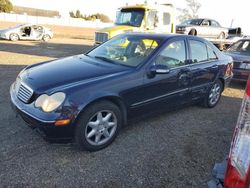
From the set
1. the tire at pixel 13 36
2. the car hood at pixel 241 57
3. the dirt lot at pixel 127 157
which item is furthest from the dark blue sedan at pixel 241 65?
the tire at pixel 13 36

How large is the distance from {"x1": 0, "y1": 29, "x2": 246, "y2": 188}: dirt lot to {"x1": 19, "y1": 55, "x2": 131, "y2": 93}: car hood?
89 cm

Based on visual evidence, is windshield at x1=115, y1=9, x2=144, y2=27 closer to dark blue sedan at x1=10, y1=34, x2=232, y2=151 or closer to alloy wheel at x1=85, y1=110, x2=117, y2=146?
dark blue sedan at x1=10, y1=34, x2=232, y2=151

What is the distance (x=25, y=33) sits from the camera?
17.6 meters

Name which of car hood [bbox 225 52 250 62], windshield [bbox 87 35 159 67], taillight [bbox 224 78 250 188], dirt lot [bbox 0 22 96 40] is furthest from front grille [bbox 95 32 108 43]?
dirt lot [bbox 0 22 96 40]

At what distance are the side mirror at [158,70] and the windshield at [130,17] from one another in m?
7.25

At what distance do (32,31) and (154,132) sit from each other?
1681cm

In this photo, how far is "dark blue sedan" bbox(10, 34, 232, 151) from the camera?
9.16 feet

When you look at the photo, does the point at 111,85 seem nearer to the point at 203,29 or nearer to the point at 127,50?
the point at 127,50

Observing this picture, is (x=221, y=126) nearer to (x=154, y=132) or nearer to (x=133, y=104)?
(x=154, y=132)

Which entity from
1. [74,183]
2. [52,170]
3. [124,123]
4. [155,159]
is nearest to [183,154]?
[155,159]

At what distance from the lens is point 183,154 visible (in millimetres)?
3230

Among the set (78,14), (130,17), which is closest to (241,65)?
(130,17)

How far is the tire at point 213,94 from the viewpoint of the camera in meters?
4.88

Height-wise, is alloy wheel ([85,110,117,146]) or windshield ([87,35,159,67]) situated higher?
windshield ([87,35,159,67])
